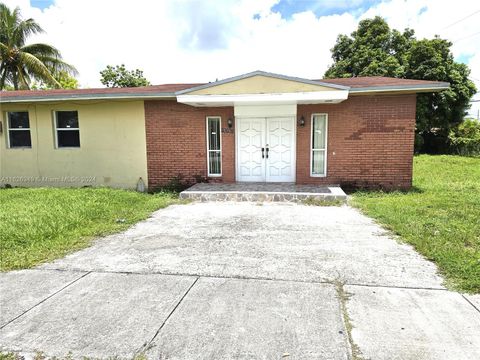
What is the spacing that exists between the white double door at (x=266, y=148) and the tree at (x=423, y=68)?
1342 cm

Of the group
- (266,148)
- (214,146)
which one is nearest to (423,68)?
(266,148)

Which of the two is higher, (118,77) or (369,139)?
(118,77)

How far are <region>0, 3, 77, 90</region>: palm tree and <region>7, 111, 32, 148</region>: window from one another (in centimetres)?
1253

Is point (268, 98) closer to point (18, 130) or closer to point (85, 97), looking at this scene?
point (85, 97)

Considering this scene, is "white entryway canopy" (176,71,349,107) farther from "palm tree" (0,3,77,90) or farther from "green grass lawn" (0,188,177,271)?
"palm tree" (0,3,77,90)

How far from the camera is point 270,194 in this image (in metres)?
8.81

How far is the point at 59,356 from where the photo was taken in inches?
→ 101

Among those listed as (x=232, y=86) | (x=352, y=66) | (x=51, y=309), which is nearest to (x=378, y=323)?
(x=51, y=309)

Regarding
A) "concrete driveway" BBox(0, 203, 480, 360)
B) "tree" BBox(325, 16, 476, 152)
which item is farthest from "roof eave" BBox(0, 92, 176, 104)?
"tree" BBox(325, 16, 476, 152)

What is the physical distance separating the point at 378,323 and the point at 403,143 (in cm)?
770

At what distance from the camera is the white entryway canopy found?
28.5 feet

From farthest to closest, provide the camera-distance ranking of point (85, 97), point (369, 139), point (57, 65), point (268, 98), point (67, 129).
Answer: point (57, 65), point (67, 129), point (85, 97), point (369, 139), point (268, 98)

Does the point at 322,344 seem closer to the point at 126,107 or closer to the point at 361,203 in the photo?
the point at 361,203

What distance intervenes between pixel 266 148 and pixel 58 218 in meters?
6.10
